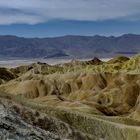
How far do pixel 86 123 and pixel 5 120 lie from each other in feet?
71.9

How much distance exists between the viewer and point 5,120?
82.4 ft

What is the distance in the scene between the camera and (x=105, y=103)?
403 feet

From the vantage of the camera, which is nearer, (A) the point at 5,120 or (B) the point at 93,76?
(A) the point at 5,120

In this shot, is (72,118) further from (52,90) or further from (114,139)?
(52,90)

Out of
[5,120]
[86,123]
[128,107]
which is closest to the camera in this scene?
[5,120]

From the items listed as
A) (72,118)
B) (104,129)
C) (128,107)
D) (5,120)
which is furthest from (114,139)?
(128,107)

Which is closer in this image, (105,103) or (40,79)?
(105,103)

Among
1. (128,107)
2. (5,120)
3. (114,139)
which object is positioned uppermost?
(5,120)

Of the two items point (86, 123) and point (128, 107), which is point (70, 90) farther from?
point (86, 123)

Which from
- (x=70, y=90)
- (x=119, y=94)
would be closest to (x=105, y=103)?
(x=119, y=94)

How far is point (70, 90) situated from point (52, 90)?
21.3 feet

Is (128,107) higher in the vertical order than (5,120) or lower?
lower

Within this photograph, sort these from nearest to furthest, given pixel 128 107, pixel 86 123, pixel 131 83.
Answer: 1. pixel 86 123
2. pixel 128 107
3. pixel 131 83

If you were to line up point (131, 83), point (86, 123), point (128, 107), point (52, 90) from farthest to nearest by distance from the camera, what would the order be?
point (52, 90) < point (131, 83) < point (128, 107) < point (86, 123)
